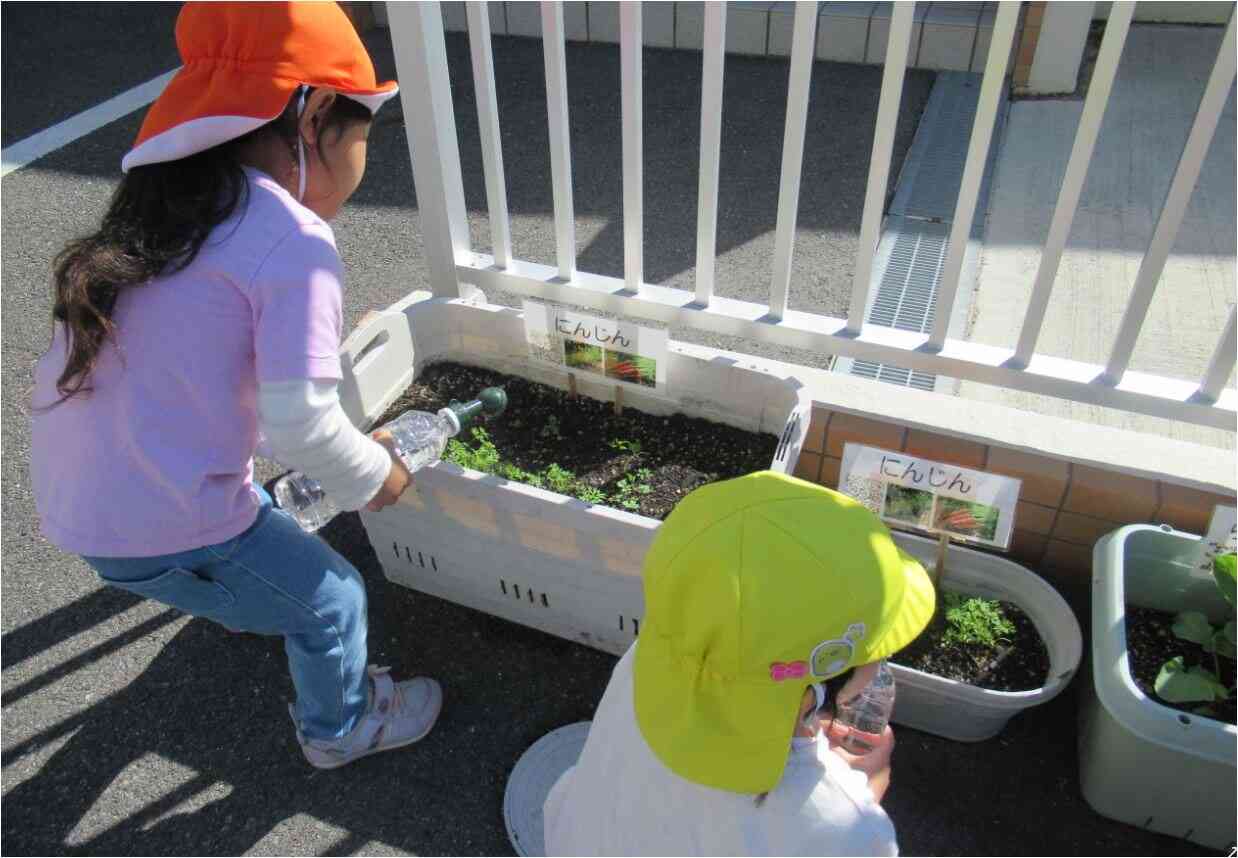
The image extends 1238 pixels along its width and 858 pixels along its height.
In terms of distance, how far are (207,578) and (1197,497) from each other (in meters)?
1.88

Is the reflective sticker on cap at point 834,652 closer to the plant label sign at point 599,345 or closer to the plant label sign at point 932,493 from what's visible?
the plant label sign at point 932,493

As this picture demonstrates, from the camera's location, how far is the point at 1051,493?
6.57 feet

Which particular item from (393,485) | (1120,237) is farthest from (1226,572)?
(1120,237)

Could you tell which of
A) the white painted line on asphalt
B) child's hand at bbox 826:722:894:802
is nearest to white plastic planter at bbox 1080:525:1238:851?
child's hand at bbox 826:722:894:802

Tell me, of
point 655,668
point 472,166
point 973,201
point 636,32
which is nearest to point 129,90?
point 472,166

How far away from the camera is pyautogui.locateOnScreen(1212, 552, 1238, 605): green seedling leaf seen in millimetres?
1626

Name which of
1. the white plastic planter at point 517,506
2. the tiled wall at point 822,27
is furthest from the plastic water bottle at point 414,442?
the tiled wall at point 822,27

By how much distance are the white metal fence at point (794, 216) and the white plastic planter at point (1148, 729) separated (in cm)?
29

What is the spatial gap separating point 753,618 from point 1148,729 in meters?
0.91

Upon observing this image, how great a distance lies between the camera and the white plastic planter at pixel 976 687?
172cm

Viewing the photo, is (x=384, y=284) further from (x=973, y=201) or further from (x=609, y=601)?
(x=973, y=201)

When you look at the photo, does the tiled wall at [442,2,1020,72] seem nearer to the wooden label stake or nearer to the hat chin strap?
the wooden label stake

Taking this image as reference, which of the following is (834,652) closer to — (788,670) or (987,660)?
(788,670)

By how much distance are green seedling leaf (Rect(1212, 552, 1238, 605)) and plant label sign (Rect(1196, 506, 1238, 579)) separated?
1.4 inches
